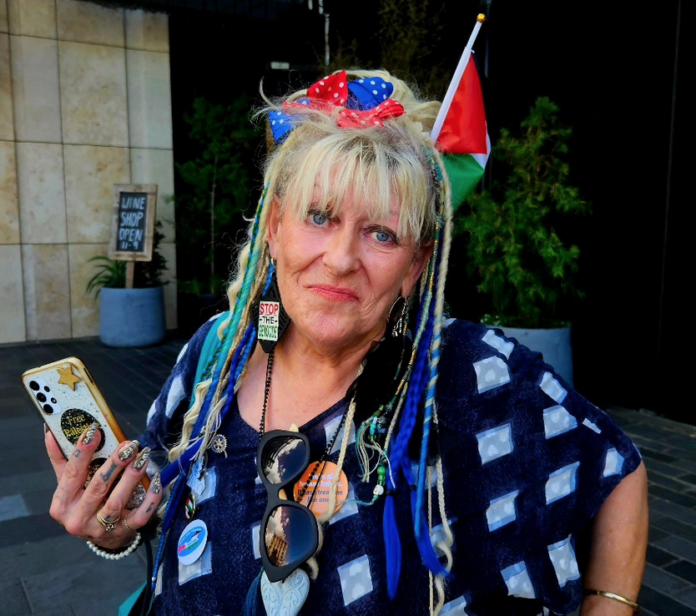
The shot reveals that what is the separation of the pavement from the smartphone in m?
1.80

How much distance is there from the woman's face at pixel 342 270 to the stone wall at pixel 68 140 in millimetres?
7361

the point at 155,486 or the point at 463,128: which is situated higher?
the point at 463,128

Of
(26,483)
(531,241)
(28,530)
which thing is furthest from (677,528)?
(26,483)

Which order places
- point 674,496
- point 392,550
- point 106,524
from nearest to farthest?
point 392,550 → point 106,524 → point 674,496

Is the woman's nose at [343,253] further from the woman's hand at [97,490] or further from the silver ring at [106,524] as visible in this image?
the silver ring at [106,524]

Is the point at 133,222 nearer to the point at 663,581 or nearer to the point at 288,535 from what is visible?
the point at 663,581

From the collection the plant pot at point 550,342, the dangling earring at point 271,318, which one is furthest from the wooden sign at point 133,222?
the dangling earring at point 271,318

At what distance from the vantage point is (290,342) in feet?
5.41

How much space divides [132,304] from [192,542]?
6.63 m

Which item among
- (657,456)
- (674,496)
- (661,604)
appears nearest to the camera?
(661,604)

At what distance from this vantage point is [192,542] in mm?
1452

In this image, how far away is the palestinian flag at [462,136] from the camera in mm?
1518

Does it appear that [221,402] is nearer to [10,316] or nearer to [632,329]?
[632,329]

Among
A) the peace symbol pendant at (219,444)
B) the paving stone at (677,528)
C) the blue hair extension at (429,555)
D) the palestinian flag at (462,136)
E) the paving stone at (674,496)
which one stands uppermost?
the palestinian flag at (462,136)
